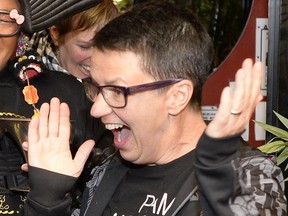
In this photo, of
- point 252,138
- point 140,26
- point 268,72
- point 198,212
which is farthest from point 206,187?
point 252,138

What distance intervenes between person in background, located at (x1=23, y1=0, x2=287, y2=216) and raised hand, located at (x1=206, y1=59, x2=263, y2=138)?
30 cm

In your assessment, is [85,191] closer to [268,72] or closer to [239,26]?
[268,72]

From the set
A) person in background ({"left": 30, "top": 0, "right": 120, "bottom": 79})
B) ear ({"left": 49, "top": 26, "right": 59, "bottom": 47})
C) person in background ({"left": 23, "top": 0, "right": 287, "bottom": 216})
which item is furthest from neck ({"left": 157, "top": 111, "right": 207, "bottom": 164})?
ear ({"left": 49, "top": 26, "right": 59, "bottom": 47})

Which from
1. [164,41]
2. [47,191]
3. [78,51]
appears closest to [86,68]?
[78,51]

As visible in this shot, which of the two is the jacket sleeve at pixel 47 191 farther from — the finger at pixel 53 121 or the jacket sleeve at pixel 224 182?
the jacket sleeve at pixel 224 182

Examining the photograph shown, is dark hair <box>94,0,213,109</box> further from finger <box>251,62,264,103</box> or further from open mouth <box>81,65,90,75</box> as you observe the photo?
open mouth <box>81,65,90,75</box>

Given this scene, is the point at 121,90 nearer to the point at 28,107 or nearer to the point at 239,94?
the point at 28,107

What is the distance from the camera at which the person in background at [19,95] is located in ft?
6.97

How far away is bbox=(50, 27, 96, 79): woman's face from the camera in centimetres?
282

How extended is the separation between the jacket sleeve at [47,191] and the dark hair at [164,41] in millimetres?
387

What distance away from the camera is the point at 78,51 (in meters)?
2.85

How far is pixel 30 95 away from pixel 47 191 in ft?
1.58

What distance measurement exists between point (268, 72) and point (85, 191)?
54.5 inches

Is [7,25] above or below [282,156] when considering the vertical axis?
above
